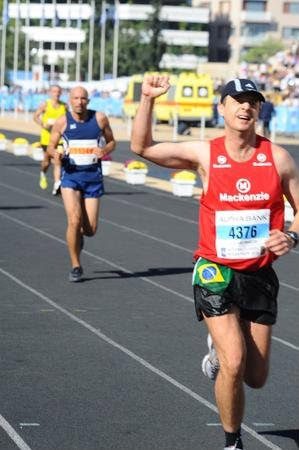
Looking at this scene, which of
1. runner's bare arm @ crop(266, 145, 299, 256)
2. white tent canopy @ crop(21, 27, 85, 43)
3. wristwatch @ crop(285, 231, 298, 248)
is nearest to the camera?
wristwatch @ crop(285, 231, 298, 248)

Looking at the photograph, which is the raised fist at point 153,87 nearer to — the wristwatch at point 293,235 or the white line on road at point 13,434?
the wristwatch at point 293,235

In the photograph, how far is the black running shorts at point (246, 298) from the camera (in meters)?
7.35

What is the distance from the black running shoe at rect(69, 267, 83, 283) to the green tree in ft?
376

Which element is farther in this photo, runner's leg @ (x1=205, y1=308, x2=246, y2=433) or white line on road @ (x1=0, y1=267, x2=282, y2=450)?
white line on road @ (x1=0, y1=267, x2=282, y2=450)

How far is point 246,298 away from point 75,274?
7.24 m

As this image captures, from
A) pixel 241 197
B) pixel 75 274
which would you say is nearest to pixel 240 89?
pixel 241 197

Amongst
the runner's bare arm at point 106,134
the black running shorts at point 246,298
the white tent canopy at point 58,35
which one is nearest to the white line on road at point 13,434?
the black running shorts at point 246,298

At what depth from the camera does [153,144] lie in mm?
7574

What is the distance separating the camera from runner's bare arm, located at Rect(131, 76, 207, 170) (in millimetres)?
7266

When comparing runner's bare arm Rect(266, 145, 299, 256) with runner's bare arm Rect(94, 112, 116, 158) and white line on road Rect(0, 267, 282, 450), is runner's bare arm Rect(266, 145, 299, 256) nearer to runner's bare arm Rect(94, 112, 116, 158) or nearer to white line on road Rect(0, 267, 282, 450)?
white line on road Rect(0, 267, 282, 450)

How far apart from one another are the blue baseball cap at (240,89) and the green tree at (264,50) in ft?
399

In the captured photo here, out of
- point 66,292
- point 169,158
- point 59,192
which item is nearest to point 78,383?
point 169,158

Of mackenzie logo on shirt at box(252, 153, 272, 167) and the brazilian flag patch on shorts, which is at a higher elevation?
mackenzie logo on shirt at box(252, 153, 272, 167)

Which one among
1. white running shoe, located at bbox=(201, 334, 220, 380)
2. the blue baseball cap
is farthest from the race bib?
the blue baseball cap
